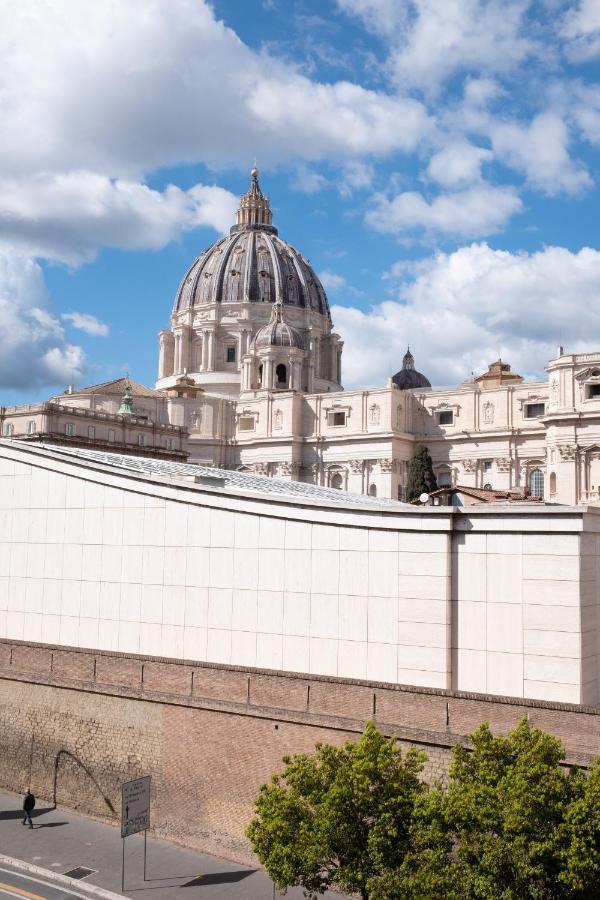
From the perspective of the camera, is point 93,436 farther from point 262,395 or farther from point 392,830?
point 392,830

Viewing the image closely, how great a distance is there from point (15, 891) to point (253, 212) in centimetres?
13868

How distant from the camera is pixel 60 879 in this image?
22.3 meters

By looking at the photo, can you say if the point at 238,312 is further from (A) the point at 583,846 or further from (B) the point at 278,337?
(A) the point at 583,846

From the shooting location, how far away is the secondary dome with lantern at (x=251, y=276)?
439ft

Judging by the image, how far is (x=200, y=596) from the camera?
27.7 meters

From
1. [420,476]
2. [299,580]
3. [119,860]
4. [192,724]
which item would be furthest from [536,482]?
[119,860]

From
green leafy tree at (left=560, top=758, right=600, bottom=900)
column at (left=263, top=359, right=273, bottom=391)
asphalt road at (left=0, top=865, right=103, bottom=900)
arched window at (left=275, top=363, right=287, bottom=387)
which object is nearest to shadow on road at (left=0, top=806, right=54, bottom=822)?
asphalt road at (left=0, top=865, right=103, bottom=900)

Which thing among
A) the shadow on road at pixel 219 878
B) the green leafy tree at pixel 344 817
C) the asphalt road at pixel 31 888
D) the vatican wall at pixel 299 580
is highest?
the vatican wall at pixel 299 580

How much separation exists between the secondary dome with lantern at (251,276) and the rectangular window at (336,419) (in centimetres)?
3592

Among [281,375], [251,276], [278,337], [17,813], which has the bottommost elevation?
[17,813]

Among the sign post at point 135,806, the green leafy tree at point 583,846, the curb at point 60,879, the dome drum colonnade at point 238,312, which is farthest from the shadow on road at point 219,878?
the dome drum colonnade at point 238,312

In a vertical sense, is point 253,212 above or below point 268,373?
above

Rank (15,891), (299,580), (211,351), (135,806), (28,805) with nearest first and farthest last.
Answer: (15,891)
(135,806)
(299,580)
(28,805)
(211,351)

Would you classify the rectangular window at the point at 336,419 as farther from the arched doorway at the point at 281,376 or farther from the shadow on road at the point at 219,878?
the shadow on road at the point at 219,878
